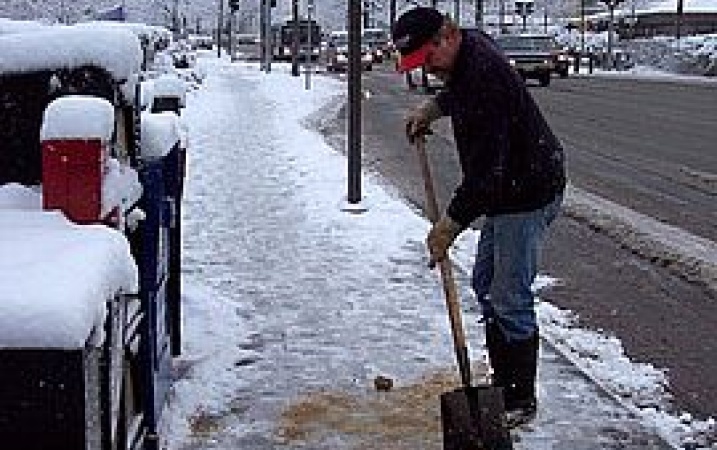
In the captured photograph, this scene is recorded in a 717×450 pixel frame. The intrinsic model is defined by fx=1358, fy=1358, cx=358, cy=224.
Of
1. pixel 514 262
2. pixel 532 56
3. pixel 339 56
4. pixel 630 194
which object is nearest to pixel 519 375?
pixel 514 262

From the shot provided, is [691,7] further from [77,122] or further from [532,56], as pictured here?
[77,122]

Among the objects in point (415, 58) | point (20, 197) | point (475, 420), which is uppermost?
point (415, 58)

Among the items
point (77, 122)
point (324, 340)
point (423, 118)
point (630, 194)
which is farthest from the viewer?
point (630, 194)

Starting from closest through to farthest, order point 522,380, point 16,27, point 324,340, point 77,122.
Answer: point 77,122 < point 16,27 < point 522,380 < point 324,340

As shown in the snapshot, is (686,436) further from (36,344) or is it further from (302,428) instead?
(36,344)

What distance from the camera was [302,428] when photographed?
5.52 metres

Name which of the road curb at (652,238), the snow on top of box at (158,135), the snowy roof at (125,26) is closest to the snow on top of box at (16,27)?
the snowy roof at (125,26)

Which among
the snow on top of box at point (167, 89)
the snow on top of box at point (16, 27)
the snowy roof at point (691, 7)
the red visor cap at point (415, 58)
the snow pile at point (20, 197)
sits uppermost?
the snowy roof at point (691, 7)

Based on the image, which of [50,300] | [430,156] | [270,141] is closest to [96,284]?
[50,300]

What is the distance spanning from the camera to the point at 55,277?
3.26 metres

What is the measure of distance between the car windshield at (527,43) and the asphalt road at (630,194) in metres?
8.52

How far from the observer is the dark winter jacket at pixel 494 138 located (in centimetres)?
512

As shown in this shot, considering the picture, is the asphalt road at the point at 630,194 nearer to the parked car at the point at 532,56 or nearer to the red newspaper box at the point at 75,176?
the red newspaper box at the point at 75,176

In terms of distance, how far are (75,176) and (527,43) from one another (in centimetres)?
3680
